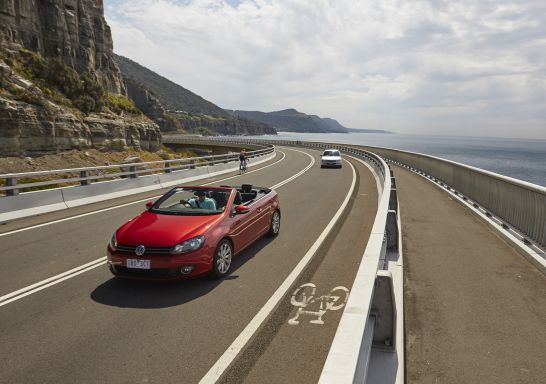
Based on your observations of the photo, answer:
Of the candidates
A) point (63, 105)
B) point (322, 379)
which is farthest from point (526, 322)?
point (63, 105)

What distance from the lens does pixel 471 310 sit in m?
5.23

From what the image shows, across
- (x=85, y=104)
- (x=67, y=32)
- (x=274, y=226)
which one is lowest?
(x=274, y=226)

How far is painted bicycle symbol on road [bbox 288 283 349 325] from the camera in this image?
5.26 m

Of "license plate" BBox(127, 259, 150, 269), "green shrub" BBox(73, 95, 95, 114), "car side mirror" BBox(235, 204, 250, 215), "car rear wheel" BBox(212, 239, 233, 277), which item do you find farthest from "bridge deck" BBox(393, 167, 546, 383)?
"green shrub" BBox(73, 95, 95, 114)

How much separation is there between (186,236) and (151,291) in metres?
0.99

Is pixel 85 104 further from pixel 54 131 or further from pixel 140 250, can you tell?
pixel 140 250

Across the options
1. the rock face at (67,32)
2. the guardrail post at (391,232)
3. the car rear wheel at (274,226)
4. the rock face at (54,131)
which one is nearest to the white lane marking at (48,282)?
the car rear wheel at (274,226)

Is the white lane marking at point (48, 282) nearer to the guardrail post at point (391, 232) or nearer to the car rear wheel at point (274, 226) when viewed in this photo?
the car rear wheel at point (274, 226)

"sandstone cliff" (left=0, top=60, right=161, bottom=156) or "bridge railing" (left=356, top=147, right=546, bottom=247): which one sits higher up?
"sandstone cliff" (left=0, top=60, right=161, bottom=156)

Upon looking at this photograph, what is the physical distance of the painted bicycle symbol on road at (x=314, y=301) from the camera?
5262 mm

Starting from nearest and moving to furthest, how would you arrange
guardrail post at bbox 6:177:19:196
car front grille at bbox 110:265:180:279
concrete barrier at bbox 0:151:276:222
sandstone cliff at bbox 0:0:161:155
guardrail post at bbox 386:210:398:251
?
car front grille at bbox 110:265:180:279 < guardrail post at bbox 386:210:398:251 < concrete barrier at bbox 0:151:276:222 < guardrail post at bbox 6:177:19:196 < sandstone cliff at bbox 0:0:161:155

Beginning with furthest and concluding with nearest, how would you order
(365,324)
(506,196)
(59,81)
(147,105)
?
(147,105), (59,81), (506,196), (365,324)

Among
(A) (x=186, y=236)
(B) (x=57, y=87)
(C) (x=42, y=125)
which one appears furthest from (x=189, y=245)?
(B) (x=57, y=87)

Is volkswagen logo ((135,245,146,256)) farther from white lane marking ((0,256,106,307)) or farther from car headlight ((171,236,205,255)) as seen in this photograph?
white lane marking ((0,256,106,307))
